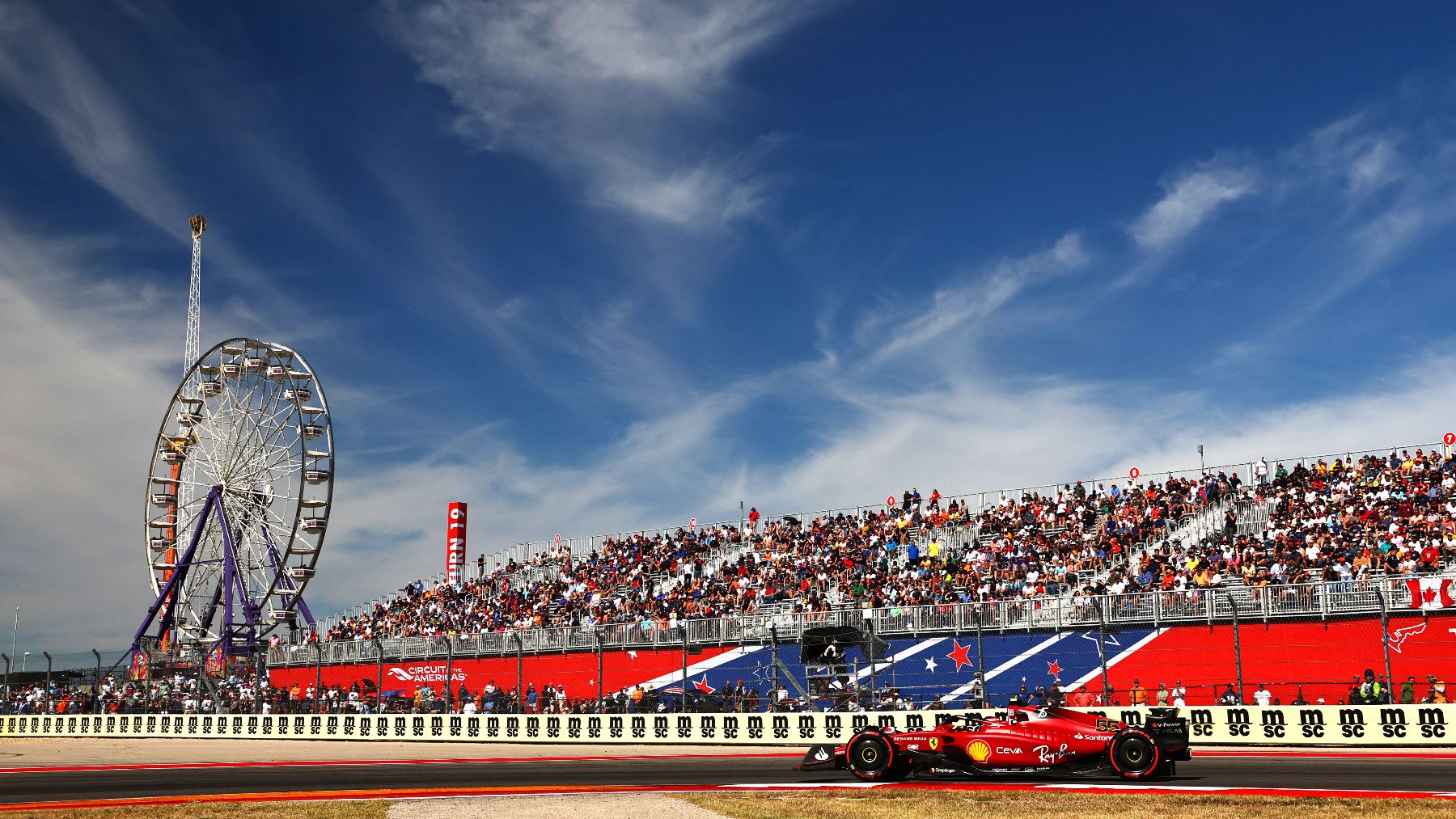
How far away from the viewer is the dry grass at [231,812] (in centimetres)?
1420

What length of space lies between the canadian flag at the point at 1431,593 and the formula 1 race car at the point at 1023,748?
1464 cm

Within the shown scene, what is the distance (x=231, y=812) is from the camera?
582 inches

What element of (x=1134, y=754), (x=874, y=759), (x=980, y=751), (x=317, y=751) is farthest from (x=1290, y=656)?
(x=317, y=751)

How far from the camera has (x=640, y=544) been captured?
55.1 meters

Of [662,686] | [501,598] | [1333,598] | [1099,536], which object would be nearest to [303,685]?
[501,598]

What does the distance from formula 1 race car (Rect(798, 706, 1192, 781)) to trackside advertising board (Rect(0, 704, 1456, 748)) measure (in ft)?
7.07

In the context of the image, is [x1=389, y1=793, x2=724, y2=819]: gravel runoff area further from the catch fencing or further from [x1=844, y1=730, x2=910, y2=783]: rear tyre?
the catch fencing

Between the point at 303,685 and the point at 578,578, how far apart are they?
12437 millimetres

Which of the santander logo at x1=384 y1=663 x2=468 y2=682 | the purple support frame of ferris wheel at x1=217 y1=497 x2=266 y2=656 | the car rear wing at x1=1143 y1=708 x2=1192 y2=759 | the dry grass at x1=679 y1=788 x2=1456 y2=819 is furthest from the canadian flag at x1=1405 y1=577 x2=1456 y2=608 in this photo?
the purple support frame of ferris wheel at x1=217 y1=497 x2=266 y2=656

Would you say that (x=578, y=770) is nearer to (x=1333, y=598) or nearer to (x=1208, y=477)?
(x=1333, y=598)

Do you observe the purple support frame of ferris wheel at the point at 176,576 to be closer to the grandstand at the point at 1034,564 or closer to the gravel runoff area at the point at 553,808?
the grandstand at the point at 1034,564

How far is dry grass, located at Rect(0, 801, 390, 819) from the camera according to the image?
1420 centimetres

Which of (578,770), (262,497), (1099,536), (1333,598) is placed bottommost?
(578,770)

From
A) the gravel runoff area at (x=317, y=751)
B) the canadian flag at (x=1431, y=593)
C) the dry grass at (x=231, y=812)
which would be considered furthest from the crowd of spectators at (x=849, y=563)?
the dry grass at (x=231, y=812)
